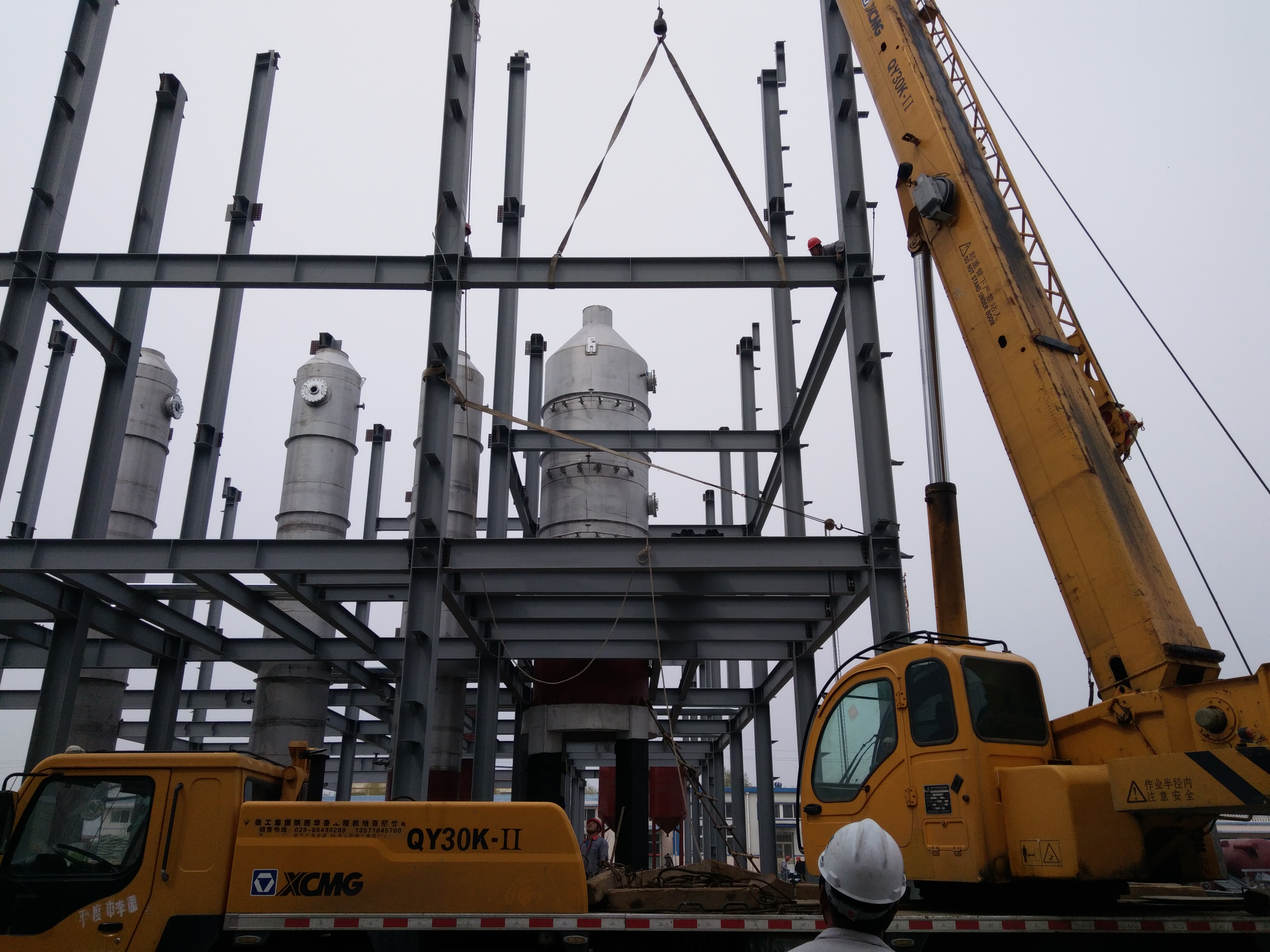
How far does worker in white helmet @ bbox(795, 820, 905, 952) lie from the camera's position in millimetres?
2312

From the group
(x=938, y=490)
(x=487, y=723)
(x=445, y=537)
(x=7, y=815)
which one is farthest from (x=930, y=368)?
(x=487, y=723)

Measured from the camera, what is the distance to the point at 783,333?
1658 centimetres

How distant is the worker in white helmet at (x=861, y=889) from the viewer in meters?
2.31

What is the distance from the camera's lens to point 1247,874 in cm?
1277

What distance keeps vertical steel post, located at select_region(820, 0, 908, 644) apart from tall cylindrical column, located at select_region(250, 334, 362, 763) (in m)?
10.0

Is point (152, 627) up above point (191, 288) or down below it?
below

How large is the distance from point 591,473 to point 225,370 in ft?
22.3

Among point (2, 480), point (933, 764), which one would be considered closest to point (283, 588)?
point (2, 480)

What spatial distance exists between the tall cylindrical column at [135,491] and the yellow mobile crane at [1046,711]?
14536mm

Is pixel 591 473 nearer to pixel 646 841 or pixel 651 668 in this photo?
pixel 651 668

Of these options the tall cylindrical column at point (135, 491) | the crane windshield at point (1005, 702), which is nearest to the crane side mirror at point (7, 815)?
the crane windshield at point (1005, 702)

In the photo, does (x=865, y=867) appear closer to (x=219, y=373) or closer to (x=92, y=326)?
(x=92, y=326)

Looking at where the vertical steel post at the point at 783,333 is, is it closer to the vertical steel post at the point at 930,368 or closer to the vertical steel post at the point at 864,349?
the vertical steel post at the point at 864,349

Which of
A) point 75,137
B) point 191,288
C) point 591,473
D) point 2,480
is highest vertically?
point 75,137
